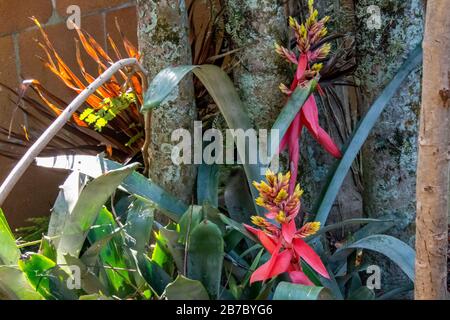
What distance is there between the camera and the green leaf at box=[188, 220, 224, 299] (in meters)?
1.91

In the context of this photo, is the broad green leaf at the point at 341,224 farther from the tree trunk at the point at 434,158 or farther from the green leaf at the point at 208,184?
the tree trunk at the point at 434,158

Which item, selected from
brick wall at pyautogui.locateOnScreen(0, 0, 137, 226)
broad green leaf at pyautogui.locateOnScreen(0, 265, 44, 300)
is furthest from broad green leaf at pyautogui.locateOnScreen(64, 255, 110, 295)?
brick wall at pyautogui.locateOnScreen(0, 0, 137, 226)

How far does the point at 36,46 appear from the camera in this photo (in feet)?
11.0

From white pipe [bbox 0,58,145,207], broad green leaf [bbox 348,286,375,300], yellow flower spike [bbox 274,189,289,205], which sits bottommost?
broad green leaf [bbox 348,286,375,300]

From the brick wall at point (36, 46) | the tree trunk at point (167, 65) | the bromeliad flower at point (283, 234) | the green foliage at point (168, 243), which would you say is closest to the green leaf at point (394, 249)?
the green foliage at point (168, 243)

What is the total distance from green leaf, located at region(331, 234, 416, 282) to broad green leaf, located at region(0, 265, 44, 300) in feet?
2.66

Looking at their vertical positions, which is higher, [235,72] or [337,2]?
[337,2]

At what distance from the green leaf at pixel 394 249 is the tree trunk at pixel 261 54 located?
0.53m

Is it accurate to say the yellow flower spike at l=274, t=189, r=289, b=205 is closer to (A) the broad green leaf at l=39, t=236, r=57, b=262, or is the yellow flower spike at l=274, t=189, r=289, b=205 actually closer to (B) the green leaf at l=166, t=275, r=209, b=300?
(B) the green leaf at l=166, t=275, r=209, b=300

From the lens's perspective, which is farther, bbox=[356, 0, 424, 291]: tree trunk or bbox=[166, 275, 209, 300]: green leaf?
bbox=[356, 0, 424, 291]: tree trunk

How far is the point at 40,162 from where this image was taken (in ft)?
7.19

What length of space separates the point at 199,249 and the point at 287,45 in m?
0.75
